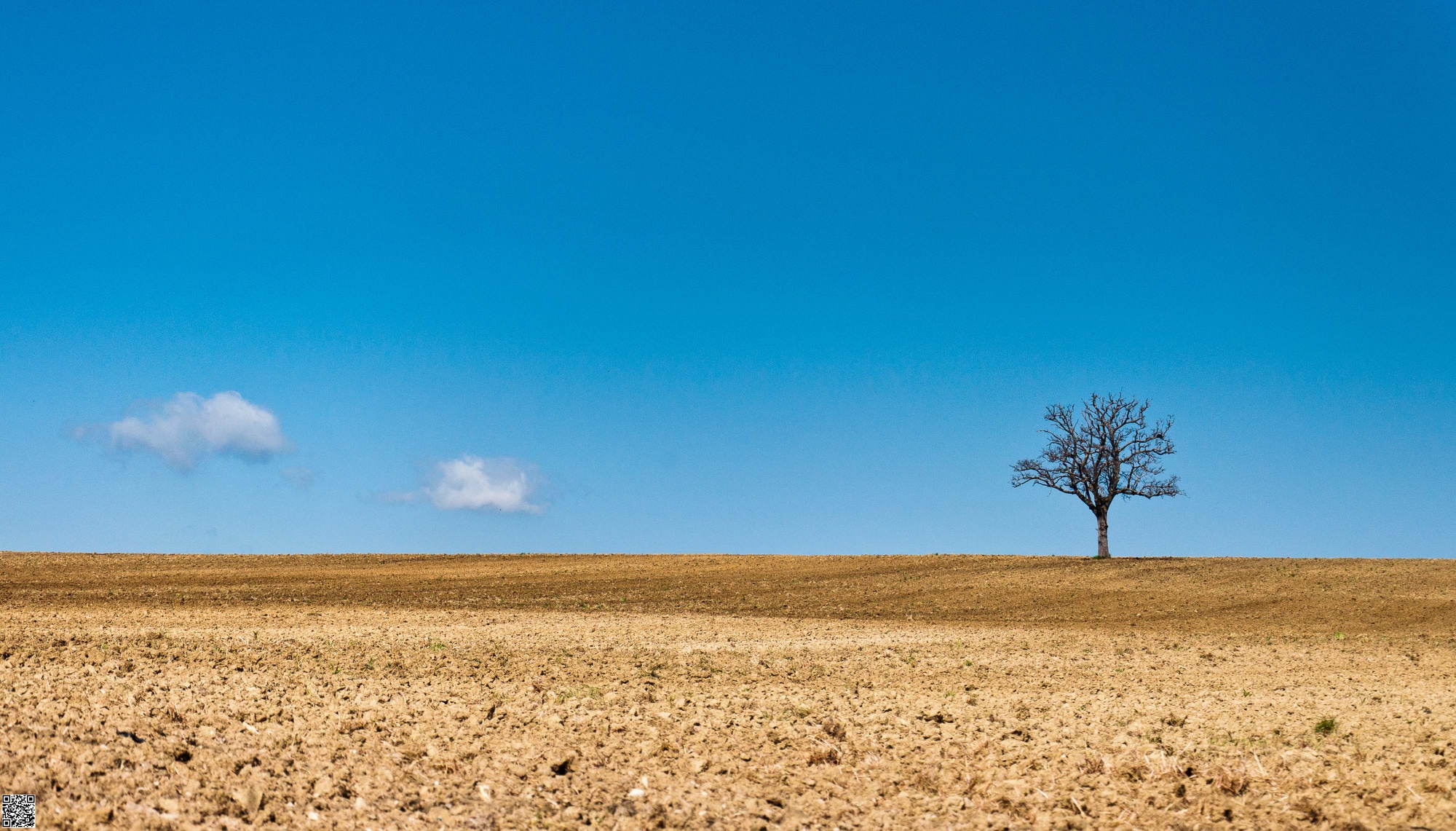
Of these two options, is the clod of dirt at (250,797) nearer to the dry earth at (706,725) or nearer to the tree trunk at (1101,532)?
the dry earth at (706,725)

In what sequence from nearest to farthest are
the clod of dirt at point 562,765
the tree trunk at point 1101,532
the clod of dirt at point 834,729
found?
the clod of dirt at point 562,765 < the clod of dirt at point 834,729 < the tree trunk at point 1101,532

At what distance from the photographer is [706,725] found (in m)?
11.0

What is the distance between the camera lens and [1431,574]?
37969 millimetres

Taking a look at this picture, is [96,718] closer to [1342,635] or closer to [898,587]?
[1342,635]

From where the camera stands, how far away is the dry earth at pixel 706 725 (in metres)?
8.49

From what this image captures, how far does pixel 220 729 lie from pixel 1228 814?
362 inches

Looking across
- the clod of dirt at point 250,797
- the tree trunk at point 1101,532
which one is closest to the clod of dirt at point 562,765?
the clod of dirt at point 250,797

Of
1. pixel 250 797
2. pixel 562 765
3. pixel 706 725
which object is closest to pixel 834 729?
pixel 706 725

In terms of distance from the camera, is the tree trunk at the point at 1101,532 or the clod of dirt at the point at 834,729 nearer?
the clod of dirt at the point at 834,729

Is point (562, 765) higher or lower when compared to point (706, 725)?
lower

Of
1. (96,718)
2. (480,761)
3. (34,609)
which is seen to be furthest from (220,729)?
(34,609)

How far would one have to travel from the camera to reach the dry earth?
8.49m

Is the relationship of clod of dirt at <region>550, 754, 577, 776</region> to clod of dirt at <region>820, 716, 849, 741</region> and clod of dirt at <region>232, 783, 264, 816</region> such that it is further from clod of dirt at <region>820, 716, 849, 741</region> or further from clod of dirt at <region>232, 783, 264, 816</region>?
clod of dirt at <region>820, 716, 849, 741</region>

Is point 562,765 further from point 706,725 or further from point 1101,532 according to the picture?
point 1101,532
